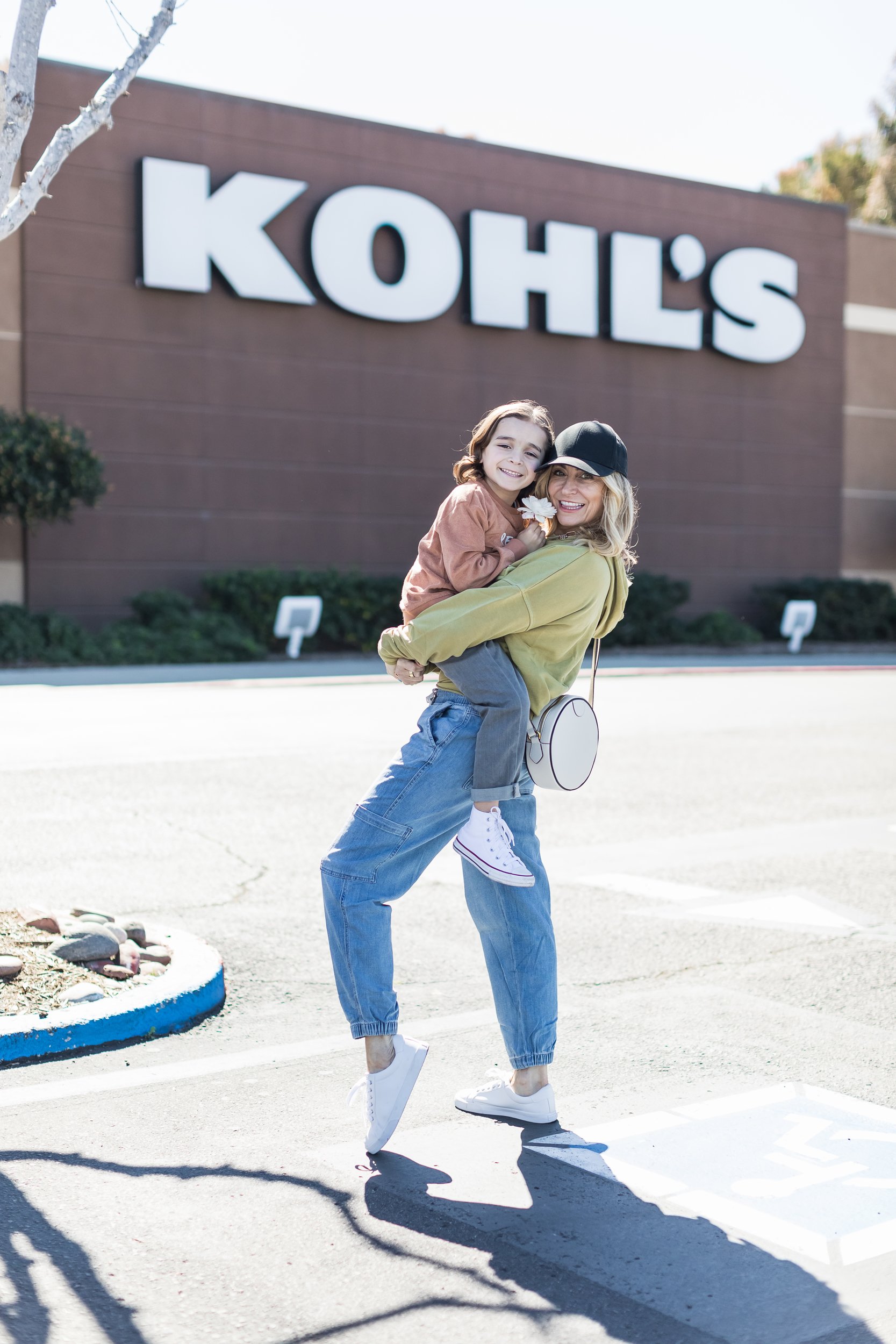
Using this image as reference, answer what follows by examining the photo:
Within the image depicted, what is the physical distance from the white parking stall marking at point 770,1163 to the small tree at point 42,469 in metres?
18.3

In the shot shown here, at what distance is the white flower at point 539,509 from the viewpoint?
12.5ft

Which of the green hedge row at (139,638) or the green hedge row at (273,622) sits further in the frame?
the green hedge row at (273,622)

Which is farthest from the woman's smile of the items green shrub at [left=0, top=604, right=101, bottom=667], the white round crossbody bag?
green shrub at [left=0, top=604, right=101, bottom=667]

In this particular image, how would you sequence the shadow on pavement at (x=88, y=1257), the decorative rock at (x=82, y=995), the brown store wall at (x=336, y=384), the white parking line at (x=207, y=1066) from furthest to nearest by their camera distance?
1. the brown store wall at (x=336, y=384)
2. the decorative rock at (x=82, y=995)
3. the white parking line at (x=207, y=1066)
4. the shadow on pavement at (x=88, y=1257)

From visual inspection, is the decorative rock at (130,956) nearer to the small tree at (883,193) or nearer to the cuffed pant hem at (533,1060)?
the cuffed pant hem at (533,1060)

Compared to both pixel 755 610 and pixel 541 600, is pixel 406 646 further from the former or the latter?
pixel 755 610

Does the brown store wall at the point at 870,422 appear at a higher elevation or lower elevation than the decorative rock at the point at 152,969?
higher

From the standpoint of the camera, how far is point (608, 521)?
3869 millimetres

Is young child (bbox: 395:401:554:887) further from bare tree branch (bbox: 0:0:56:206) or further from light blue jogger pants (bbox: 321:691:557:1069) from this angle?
bare tree branch (bbox: 0:0:56:206)

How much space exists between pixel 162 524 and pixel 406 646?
20.6 meters

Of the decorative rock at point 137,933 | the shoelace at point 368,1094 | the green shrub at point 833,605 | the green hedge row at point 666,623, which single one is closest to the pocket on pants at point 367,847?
the shoelace at point 368,1094

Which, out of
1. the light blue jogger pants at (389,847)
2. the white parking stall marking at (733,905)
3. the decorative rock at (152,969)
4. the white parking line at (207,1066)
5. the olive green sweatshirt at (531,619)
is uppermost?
the olive green sweatshirt at (531,619)

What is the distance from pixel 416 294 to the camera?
84.3 feet

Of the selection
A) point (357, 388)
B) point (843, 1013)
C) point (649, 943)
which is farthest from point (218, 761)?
point (357, 388)
